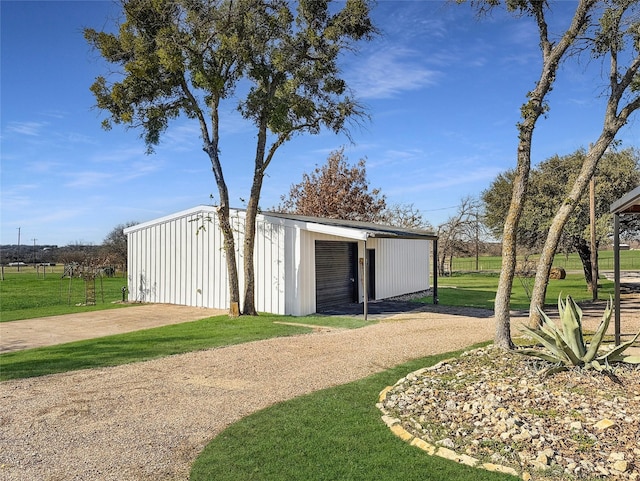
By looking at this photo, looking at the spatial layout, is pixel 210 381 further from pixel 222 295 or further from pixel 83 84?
pixel 83 84

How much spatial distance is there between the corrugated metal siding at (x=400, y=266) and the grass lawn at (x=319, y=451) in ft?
39.3

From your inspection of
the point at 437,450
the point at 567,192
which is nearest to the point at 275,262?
the point at 437,450

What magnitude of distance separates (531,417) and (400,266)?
1473cm

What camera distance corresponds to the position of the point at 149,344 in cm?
908

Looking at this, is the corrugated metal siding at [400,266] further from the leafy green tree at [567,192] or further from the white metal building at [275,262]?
the leafy green tree at [567,192]

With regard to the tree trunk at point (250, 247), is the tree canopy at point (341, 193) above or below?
above

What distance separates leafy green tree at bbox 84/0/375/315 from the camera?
1142cm

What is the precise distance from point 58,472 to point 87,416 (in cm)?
139

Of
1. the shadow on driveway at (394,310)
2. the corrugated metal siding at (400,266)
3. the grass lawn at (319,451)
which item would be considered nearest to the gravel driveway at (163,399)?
the grass lawn at (319,451)

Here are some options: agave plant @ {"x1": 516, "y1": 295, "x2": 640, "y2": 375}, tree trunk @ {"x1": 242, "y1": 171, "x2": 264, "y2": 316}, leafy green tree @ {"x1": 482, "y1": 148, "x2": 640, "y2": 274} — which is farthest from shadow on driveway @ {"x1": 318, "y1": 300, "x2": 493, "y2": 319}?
leafy green tree @ {"x1": 482, "y1": 148, "x2": 640, "y2": 274}

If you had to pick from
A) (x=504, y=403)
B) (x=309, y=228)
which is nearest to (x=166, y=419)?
(x=504, y=403)

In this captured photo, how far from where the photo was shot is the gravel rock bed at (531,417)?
355 cm

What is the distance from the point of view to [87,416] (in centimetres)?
511

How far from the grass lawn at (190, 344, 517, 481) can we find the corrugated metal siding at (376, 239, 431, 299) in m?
12.0
